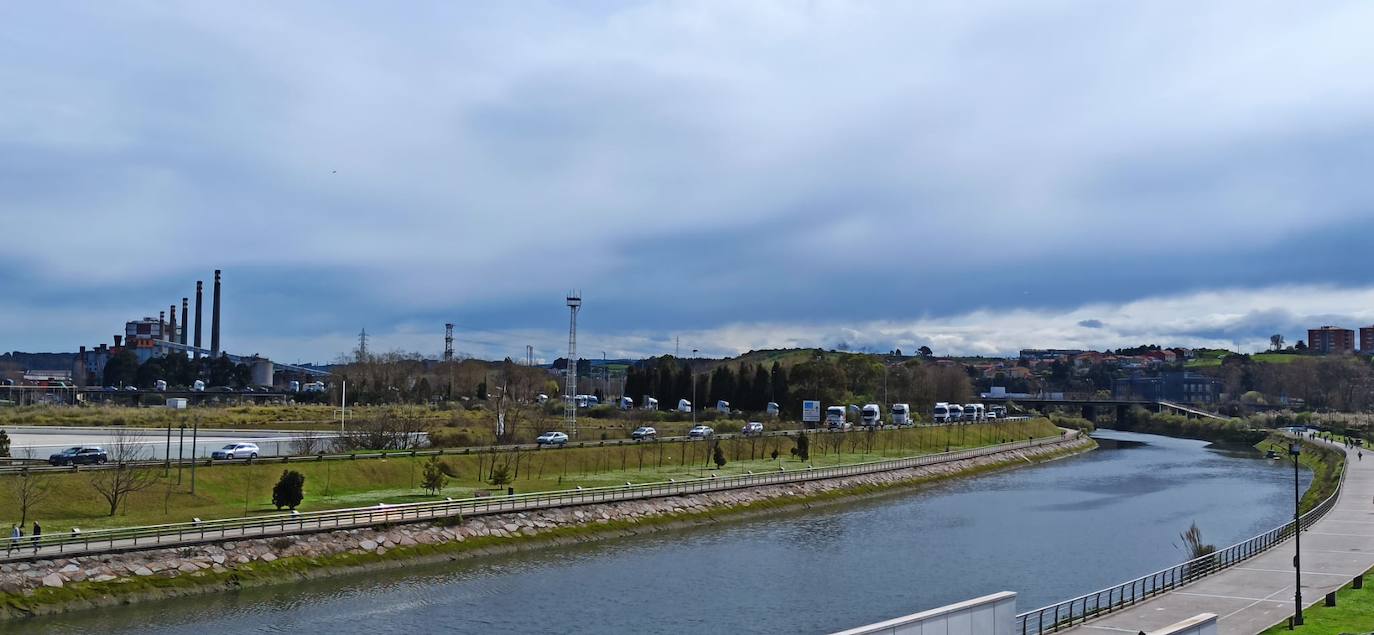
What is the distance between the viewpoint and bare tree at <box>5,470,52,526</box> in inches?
2063

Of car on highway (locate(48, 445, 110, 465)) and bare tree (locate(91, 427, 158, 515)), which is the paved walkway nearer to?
bare tree (locate(91, 427, 158, 515))

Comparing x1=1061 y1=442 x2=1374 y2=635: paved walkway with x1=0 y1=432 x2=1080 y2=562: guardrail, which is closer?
x1=1061 y1=442 x2=1374 y2=635: paved walkway

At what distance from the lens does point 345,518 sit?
54.2m

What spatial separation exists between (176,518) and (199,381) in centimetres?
14451

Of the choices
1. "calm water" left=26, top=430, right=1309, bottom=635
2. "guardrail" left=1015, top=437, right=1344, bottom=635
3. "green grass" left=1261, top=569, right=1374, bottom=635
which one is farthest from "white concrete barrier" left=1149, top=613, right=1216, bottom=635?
"calm water" left=26, top=430, right=1309, bottom=635

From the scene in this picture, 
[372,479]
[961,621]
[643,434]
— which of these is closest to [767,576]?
[961,621]

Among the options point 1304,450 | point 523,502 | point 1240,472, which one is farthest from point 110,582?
point 1304,450

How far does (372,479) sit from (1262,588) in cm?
5192

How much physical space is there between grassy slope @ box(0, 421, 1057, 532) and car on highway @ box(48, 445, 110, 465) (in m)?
7.85

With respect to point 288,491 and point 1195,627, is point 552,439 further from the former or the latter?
point 1195,627

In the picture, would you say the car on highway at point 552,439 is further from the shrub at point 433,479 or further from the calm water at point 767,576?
the calm water at point 767,576

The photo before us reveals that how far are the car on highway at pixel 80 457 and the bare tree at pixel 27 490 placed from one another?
9585 mm

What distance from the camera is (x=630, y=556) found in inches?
2297

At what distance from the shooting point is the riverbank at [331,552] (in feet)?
138
